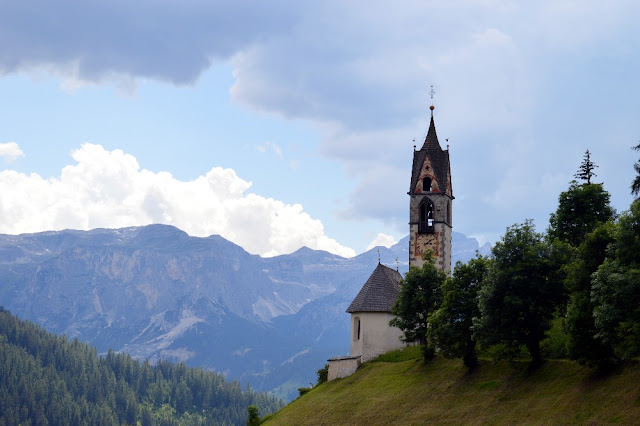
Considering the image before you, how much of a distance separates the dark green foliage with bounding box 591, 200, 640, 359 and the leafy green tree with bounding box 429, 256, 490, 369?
721 inches

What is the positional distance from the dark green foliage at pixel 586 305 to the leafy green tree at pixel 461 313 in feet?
41.3

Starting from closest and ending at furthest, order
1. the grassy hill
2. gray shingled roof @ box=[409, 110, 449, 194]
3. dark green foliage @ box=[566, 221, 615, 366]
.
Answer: the grassy hill
dark green foliage @ box=[566, 221, 615, 366]
gray shingled roof @ box=[409, 110, 449, 194]

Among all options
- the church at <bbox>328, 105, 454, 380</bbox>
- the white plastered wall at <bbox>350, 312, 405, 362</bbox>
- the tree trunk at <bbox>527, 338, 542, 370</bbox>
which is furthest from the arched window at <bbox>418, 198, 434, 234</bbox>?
the tree trunk at <bbox>527, 338, 542, 370</bbox>

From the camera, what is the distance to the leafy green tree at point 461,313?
73.6 meters

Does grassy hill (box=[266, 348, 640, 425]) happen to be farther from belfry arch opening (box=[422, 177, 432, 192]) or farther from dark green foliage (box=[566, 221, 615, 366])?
belfry arch opening (box=[422, 177, 432, 192])

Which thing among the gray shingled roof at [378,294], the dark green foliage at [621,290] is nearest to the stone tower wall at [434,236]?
the gray shingled roof at [378,294]

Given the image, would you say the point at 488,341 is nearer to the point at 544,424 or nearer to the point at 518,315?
the point at 518,315

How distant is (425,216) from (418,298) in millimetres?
19845

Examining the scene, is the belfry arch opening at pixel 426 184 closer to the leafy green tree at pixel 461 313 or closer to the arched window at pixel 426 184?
the arched window at pixel 426 184

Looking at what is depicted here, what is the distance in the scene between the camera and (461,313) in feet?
245

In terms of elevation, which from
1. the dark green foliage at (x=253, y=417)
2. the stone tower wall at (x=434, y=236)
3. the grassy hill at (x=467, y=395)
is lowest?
the dark green foliage at (x=253, y=417)

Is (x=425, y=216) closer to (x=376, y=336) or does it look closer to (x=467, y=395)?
(x=376, y=336)

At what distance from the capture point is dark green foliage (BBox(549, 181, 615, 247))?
278 feet

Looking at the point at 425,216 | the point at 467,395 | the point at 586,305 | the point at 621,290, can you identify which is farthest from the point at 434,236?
the point at 621,290
